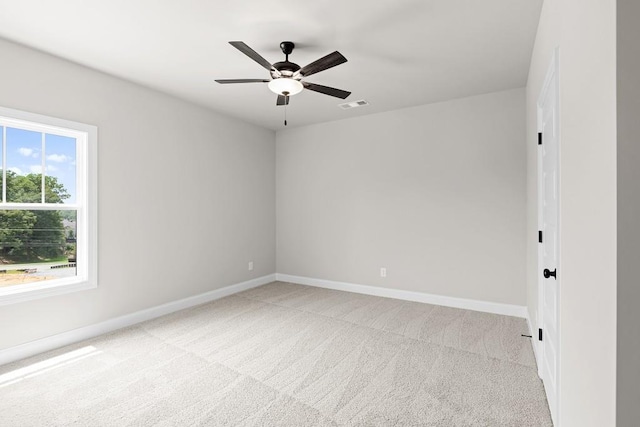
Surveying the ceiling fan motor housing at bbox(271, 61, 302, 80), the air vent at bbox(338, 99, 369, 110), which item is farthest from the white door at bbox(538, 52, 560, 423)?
the air vent at bbox(338, 99, 369, 110)

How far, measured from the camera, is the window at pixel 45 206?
9.32ft

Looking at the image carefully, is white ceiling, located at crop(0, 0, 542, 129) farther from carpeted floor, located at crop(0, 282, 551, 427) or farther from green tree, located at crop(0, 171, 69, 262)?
carpeted floor, located at crop(0, 282, 551, 427)

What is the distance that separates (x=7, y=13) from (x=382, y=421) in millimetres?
3872

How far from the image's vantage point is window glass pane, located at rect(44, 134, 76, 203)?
10.2ft

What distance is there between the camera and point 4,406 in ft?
7.10

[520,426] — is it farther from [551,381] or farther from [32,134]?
[32,134]

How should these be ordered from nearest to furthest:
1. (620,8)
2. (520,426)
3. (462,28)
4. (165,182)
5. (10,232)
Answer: (620,8)
(520,426)
(462,28)
(10,232)
(165,182)

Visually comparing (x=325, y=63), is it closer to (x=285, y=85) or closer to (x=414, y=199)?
(x=285, y=85)

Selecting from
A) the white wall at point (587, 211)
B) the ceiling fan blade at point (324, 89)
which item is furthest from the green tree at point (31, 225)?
the white wall at point (587, 211)

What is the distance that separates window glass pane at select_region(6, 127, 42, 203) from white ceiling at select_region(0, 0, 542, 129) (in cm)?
81

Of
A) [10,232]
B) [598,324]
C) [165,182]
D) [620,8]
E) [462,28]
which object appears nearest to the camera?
[620,8]

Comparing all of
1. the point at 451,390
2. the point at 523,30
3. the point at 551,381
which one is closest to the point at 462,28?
the point at 523,30

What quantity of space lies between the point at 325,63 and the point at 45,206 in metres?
2.92

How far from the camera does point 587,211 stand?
3.90ft
